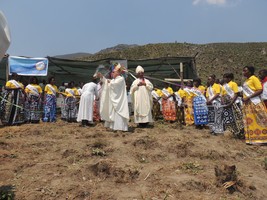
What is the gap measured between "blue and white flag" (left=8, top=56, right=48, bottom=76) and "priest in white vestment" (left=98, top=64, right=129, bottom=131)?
14.6ft

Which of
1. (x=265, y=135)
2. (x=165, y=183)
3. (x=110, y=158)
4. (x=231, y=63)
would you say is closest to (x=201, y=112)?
(x=265, y=135)

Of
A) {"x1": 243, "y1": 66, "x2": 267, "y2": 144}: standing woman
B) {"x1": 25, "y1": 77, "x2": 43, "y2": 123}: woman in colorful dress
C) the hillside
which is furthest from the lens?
the hillside

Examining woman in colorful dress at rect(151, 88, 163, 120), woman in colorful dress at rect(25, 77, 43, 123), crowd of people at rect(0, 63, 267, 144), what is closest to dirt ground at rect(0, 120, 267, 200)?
crowd of people at rect(0, 63, 267, 144)

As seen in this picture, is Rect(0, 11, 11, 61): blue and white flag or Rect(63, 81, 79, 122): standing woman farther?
Rect(63, 81, 79, 122): standing woman

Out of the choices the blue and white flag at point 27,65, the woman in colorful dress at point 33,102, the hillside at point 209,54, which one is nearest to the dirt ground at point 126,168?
the woman in colorful dress at point 33,102

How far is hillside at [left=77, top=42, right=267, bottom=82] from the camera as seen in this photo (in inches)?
1458

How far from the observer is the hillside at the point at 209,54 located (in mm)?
37031

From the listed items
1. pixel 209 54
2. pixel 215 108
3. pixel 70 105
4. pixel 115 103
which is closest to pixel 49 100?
pixel 70 105

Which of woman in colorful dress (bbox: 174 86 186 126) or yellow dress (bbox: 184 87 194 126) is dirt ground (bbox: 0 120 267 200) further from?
woman in colorful dress (bbox: 174 86 186 126)

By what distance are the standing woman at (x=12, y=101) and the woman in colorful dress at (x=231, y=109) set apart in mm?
5657

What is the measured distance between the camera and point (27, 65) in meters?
10.7

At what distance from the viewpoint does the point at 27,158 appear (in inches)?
178

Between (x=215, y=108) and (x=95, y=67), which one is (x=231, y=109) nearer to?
(x=215, y=108)

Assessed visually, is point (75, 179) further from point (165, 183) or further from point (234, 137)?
point (234, 137)
